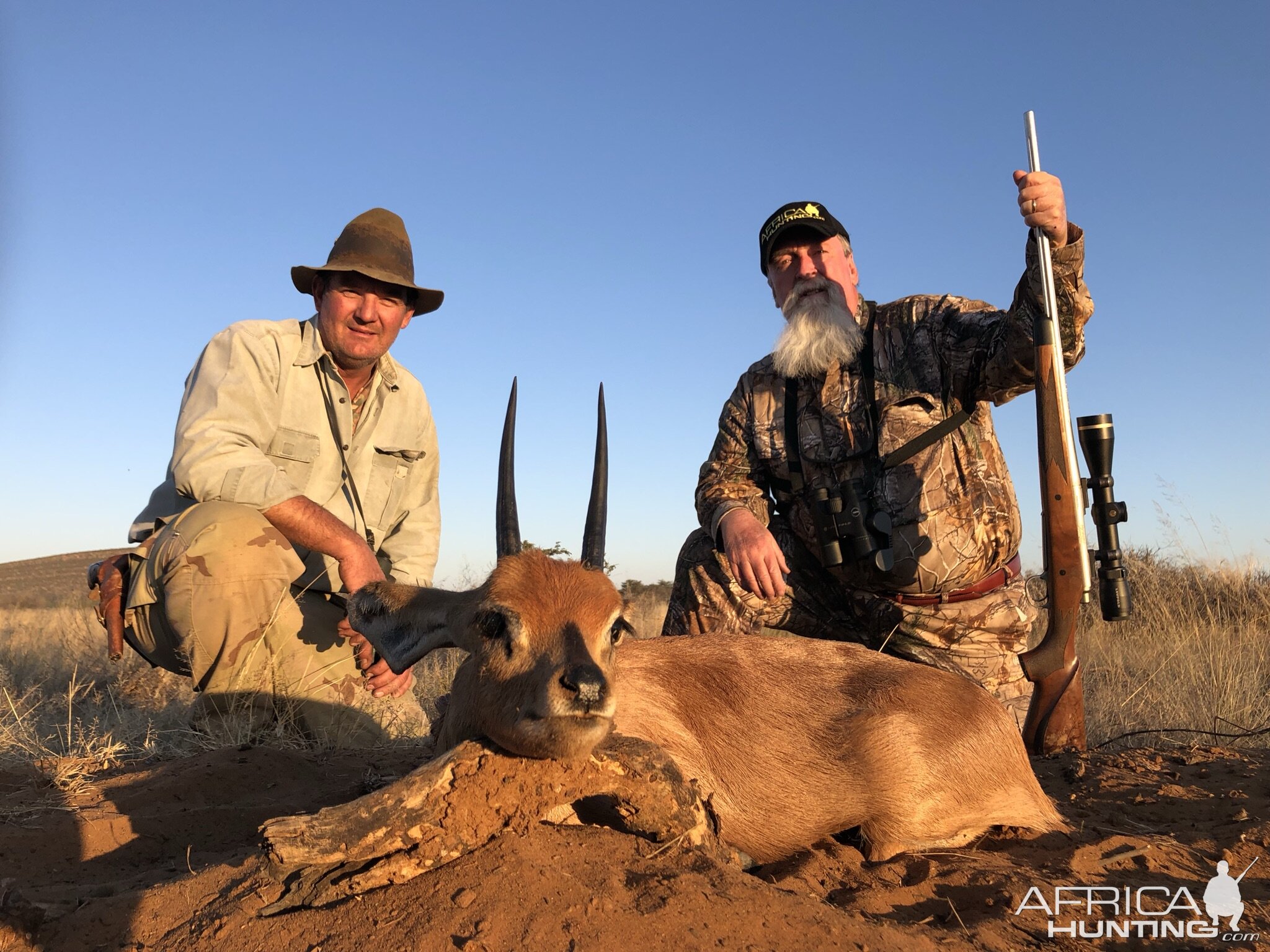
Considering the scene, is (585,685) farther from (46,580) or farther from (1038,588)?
(46,580)

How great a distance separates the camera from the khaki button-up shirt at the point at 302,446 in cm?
623

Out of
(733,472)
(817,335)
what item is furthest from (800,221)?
(733,472)

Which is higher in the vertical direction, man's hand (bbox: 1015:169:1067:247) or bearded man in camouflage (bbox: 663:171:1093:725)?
man's hand (bbox: 1015:169:1067:247)

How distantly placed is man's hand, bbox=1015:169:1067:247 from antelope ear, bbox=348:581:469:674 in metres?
4.09

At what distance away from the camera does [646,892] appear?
2.86m

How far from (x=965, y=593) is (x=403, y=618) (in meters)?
4.21

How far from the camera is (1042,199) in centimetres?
554

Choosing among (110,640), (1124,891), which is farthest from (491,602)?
(110,640)

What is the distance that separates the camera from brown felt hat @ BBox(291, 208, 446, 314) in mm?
6836

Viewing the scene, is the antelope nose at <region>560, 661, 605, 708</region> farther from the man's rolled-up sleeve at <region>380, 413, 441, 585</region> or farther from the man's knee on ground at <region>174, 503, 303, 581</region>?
the man's rolled-up sleeve at <region>380, 413, 441, 585</region>

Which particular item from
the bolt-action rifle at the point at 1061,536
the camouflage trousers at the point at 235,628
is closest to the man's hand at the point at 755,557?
the bolt-action rifle at the point at 1061,536

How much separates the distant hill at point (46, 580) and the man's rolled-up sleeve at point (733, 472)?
17282mm

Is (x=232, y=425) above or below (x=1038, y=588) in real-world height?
above

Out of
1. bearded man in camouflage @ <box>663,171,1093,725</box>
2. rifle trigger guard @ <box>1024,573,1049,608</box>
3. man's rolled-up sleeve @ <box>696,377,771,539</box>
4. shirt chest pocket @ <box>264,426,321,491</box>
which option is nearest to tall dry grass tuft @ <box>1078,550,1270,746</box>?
rifle trigger guard @ <box>1024,573,1049,608</box>
